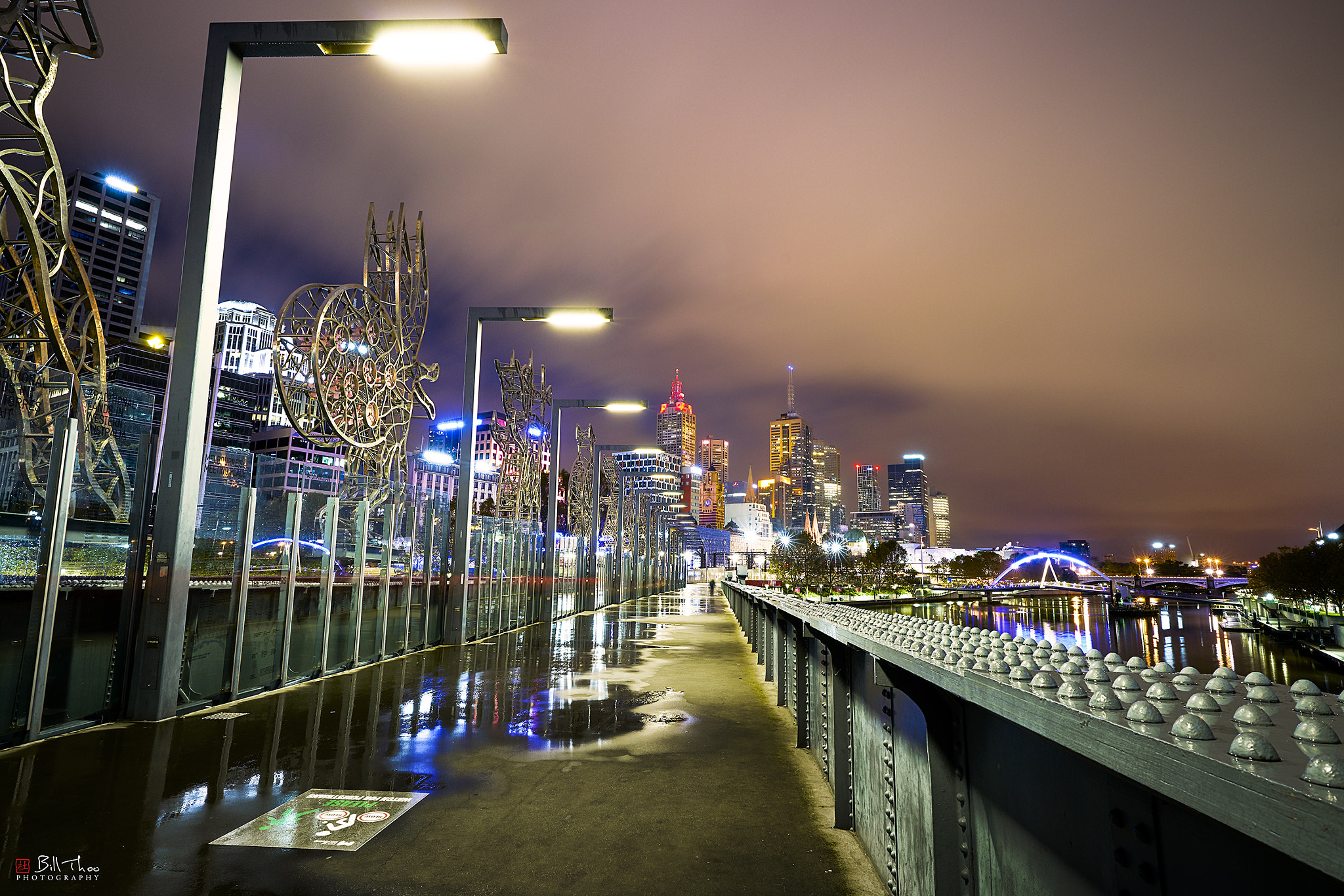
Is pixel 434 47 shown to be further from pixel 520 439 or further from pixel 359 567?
pixel 520 439

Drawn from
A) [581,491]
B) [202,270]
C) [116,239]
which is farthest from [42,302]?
[116,239]

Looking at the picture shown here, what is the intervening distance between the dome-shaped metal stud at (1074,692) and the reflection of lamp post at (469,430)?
46.7ft

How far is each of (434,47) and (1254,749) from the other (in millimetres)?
8907

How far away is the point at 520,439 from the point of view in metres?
29.5

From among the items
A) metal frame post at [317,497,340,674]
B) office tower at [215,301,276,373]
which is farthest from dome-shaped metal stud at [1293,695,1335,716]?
office tower at [215,301,276,373]

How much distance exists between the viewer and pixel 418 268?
15.3 m

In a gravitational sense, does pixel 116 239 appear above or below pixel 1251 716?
above

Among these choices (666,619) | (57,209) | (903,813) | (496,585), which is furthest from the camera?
(666,619)

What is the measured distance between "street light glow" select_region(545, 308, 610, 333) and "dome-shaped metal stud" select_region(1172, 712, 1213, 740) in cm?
1442

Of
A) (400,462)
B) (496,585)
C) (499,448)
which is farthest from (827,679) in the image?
(499,448)

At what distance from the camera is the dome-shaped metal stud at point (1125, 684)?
1.90 metres

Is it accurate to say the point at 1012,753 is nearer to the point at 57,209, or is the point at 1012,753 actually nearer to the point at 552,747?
the point at 552,747

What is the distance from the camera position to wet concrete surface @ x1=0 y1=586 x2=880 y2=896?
161 inches

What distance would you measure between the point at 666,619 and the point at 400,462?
15734 millimetres
